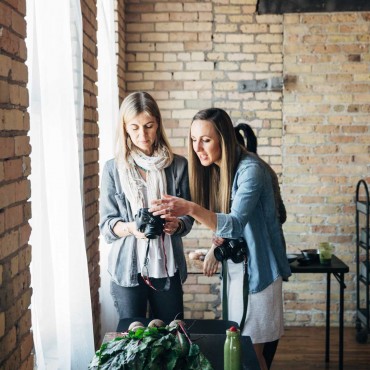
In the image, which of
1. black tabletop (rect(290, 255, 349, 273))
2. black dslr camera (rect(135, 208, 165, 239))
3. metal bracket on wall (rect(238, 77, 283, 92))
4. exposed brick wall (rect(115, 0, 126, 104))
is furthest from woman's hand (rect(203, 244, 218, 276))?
metal bracket on wall (rect(238, 77, 283, 92))

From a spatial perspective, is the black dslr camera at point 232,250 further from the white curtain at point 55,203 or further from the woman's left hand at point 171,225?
the white curtain at point 55,203

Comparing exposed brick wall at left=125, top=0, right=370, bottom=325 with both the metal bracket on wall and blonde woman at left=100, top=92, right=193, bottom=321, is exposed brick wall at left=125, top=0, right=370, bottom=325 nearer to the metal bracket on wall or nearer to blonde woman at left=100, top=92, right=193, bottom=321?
the metal bracket on wall

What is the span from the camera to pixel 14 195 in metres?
1.85

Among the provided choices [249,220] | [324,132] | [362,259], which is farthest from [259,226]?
[362,259]

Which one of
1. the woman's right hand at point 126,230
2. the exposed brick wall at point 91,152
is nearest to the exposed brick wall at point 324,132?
the exposed brick wall at point 91,152

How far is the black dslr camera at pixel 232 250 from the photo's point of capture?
242 cm

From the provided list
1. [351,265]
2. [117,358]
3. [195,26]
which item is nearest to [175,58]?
[195,26]

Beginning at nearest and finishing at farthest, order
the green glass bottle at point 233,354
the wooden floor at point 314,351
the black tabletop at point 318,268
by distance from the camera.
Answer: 1. the green glass bottle at point 233,354
2. the black tabletop at point 318,268
3. the wooden floor at point 314,351

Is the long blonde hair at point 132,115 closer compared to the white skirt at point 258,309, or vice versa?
the white skirt at point 258,309

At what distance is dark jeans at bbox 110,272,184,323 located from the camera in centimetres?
262

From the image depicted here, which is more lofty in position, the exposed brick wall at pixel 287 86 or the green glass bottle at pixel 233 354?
the exposed brick wall at pixel 287 86

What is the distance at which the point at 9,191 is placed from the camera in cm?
181

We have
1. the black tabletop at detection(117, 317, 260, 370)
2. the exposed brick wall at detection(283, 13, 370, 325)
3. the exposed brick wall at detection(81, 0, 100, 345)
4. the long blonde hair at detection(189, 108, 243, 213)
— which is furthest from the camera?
the exposed brick wall at detection(283, 13, 370, 325)

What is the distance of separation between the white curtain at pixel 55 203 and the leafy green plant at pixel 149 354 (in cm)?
54
